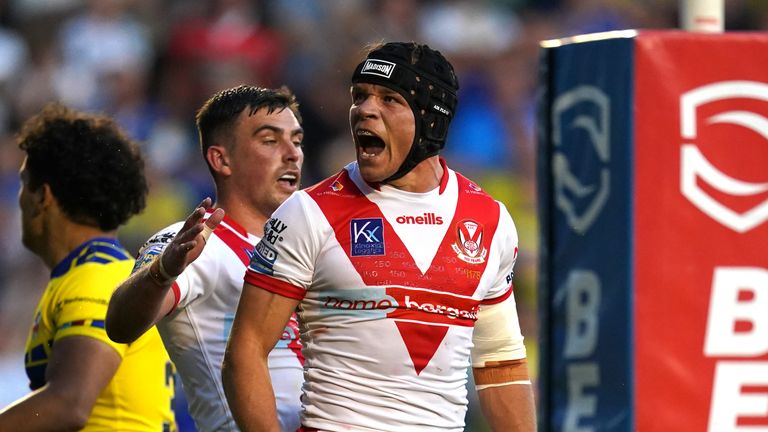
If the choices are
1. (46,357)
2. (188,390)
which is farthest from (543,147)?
(46,357)

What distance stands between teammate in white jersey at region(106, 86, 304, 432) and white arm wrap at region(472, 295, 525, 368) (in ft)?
2.37

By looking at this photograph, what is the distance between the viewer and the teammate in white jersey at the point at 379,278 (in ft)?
14.9

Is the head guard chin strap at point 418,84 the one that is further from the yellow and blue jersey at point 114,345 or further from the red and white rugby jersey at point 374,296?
the yellow and blue jersey at point 114,345

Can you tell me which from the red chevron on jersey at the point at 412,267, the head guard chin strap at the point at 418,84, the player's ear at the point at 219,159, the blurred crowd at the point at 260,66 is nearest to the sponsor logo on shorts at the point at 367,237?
the red chevron on jersey at the point at 412,267

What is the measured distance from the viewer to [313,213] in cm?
461

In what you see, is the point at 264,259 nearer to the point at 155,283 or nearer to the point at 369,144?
the point at 155,283

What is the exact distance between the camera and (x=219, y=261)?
534 centimetres

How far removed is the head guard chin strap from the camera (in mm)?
4625

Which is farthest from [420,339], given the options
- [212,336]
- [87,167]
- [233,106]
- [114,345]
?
[87,167]

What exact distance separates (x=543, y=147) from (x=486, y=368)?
129 centimetres

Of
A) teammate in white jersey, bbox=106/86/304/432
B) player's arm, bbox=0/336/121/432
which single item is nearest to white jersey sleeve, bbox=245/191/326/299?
teammate in white jersey, bbox=106/86/304/432

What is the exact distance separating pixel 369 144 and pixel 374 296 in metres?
0.53

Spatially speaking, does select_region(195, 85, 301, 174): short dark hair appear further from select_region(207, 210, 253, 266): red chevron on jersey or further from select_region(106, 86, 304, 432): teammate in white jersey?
select_region(207, 210, 253, 266): red chevron on jersey

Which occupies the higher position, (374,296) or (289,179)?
(289,179)
